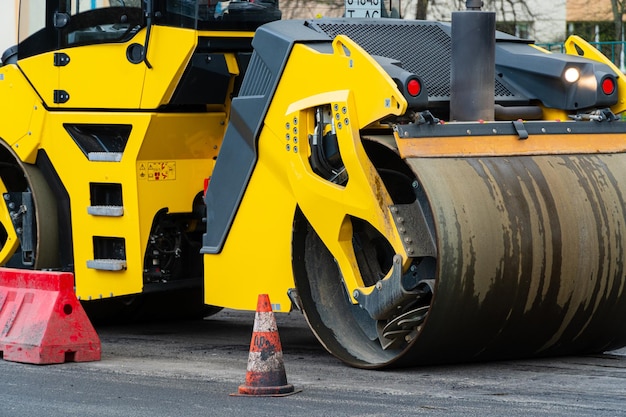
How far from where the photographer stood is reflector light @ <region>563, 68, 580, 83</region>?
851cm

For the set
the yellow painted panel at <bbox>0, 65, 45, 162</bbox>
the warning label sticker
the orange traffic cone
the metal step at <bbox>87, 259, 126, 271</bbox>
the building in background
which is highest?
the building in background

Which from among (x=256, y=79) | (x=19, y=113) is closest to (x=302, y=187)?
(x=256, y=79)

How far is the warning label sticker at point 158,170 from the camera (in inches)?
368

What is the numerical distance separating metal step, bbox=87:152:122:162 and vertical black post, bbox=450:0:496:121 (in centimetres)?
238

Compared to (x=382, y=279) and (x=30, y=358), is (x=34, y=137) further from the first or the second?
(x=382, y=279)

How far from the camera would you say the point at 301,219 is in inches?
331

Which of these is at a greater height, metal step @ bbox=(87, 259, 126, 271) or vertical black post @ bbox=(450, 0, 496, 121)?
vertical black post @ bbox=(450, 0, 496, 121)

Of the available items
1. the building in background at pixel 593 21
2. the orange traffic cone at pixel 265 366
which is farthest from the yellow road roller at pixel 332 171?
the building in background at pixel 593 21

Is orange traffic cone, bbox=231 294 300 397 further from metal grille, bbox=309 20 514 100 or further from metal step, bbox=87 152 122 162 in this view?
metal step, bbox=87 152 122 162

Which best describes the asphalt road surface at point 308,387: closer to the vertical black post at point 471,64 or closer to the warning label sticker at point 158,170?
the warning label sticker at point 158,170

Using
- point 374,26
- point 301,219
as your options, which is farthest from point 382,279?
point 374,26

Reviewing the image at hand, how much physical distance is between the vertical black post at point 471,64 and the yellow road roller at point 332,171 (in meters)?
0.01

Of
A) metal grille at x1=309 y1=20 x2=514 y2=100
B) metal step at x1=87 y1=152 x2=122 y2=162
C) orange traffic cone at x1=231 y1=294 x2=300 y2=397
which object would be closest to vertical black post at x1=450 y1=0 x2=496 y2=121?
metal grille at x1=309 y1=20 x2=514 y2=100

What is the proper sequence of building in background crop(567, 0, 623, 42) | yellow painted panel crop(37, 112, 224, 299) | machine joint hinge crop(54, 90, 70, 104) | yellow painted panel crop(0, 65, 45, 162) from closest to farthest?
1. yellow painted panel crop(37, 112, 224, 299)
2. machine joint hinge crop(54, 90, 70, 104)
3. yellow painted panel crop(0, 65, 45, 162)
4. building in background crop(567, 0, 623, 42)
